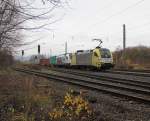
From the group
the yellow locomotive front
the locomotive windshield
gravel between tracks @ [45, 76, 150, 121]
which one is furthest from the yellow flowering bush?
the locomotive windshield

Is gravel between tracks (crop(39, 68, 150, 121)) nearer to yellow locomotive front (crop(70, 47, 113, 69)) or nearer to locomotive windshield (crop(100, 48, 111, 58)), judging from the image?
yellow locomotive front (crop(70, 47, 113, 69))

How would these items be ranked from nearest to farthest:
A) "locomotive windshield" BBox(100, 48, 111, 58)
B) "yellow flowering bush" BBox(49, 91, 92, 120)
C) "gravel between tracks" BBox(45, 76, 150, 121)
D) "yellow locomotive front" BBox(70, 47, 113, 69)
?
"yellow flowering bush" BBox(49, 91, 92, 120)
"gravel between tracks" BBox(45, 76, 150, 121)
"yellow locomotive front" BBox(70, 47, 113, 69)
"locomotive windshield" BBox(100, 48, 111, 58)

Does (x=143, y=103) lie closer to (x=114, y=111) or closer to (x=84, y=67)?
(x=114, y=111)

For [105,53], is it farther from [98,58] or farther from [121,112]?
[121,112]

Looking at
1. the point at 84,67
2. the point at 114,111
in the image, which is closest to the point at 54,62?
the point at 84,67

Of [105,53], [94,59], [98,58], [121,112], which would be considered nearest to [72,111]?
[121,112]

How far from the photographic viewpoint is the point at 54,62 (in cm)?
7175

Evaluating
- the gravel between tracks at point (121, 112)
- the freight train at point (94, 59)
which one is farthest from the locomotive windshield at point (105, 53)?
the gravel between tracks at point (121, 112)

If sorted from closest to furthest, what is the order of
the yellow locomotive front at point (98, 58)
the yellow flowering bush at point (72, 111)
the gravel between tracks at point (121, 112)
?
the yellow flowering bush at point (72, 111) < the gravel between tracks at point (121, 112) < the yellow locomotive front at point (98, 58)

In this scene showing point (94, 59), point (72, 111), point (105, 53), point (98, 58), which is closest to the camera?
point (72, 111)

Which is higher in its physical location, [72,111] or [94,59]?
[94,59]

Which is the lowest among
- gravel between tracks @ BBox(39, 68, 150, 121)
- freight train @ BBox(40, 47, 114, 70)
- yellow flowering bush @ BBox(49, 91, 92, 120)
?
gravel between tracks @ BBox(39, 68, 150, 121)

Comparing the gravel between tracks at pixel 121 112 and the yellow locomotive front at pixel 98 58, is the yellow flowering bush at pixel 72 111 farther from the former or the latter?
the yellow locomotive front at pixel 98 58

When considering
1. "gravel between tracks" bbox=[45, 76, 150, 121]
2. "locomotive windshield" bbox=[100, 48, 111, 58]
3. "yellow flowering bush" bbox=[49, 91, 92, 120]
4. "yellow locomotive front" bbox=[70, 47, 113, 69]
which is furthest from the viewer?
"locomotive windshield" bbox=[100, 48, 111, 58]
